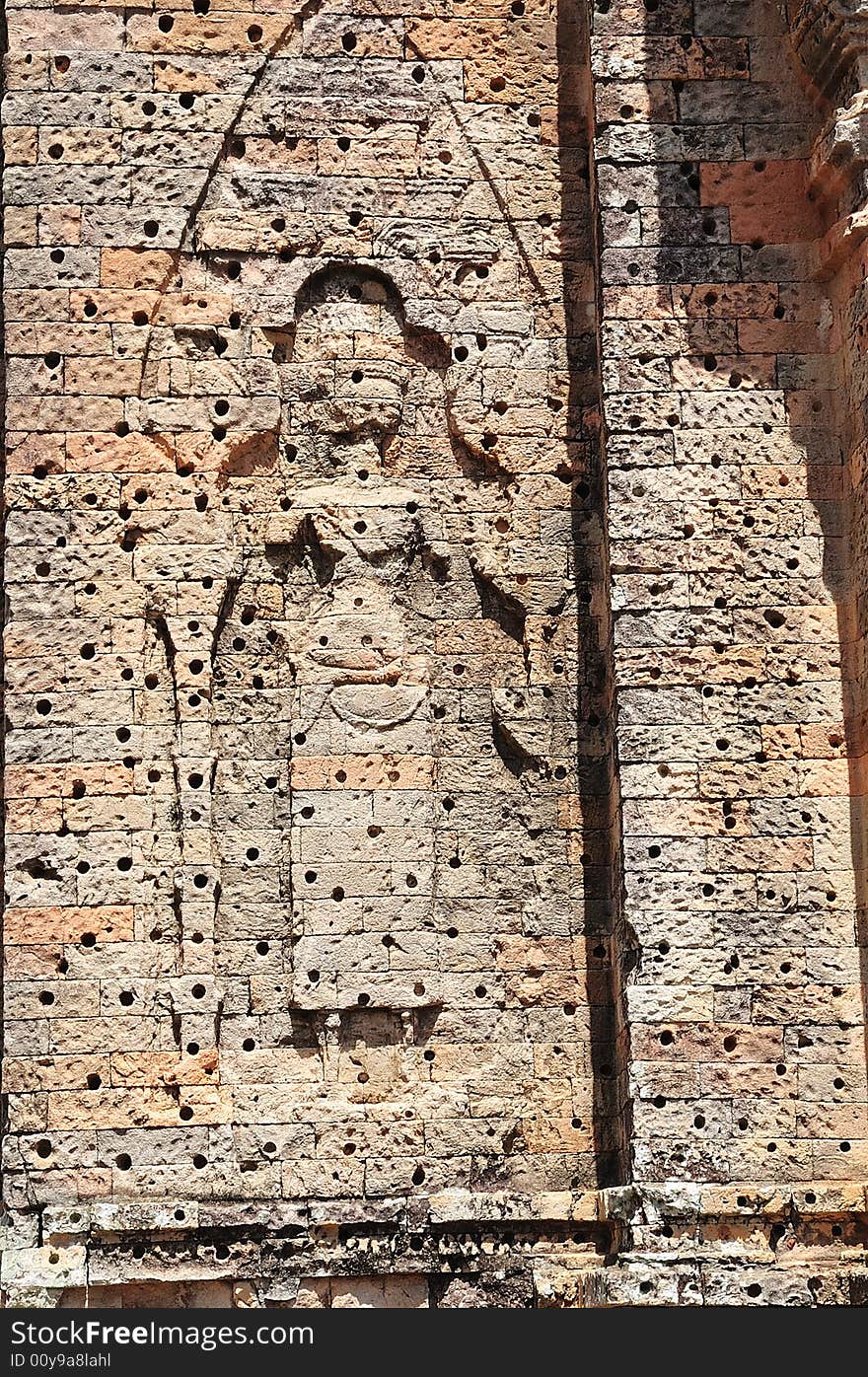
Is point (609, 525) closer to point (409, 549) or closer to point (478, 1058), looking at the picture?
point (409, 549)

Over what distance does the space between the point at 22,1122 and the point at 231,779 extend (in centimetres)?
152

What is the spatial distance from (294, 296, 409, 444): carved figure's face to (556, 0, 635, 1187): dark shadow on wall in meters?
0.72

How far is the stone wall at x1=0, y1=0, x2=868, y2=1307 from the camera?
8234 millimetres

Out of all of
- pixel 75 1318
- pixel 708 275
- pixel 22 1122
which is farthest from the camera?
pixel 708 275

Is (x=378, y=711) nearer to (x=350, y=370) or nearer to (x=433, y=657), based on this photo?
(x=433, y=657)

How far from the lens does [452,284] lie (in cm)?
913

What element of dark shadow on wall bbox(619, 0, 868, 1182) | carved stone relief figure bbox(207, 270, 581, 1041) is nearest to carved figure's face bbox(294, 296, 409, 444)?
carved stone relief figure bbox(207, 270, 581, 1041)

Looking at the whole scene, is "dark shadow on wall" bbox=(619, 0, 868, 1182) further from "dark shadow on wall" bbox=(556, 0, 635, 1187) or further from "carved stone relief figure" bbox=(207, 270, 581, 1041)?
"carved stone relief figure" bbox=(207, 270, 581, 1041)

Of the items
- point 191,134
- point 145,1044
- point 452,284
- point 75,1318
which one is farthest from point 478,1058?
point 191,134

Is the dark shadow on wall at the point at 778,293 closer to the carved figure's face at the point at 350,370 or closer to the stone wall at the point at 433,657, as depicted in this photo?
the stone wall at the point at 433,657

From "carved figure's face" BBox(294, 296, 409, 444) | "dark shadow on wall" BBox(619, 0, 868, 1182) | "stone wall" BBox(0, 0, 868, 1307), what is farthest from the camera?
"carved figure's face" BBox(294, 296, 409, 444)

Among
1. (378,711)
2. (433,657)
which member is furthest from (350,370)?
(378,711)

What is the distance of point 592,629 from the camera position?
29.4ft

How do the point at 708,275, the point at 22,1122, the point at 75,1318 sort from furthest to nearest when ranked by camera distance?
1. the point at 708,275
2. the point at 22,1122
3. the point at 75,1318
